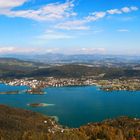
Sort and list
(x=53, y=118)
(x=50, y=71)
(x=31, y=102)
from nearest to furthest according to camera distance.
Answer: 1. (x=53, y=118)
2. (x=31, y=102)
3. (x=50, y=71)

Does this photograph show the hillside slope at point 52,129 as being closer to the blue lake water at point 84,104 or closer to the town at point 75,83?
the blue lake water at point 84,104

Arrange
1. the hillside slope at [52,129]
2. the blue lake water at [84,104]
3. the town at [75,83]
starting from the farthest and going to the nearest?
the town at [75,83]
the blue lake water at [84,104]
the hillside slope at [52,129]

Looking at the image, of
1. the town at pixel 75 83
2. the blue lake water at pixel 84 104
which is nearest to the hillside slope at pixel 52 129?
the blue lake water at pixel 84 104

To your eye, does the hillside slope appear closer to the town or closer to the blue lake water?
the blue lake water

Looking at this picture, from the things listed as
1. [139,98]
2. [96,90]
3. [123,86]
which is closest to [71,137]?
[139,98]

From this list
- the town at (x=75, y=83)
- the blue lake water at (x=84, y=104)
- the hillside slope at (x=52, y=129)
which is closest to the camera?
the hillside slope at (x=52, y=129)

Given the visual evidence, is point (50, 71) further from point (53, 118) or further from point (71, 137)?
point (71, 137)

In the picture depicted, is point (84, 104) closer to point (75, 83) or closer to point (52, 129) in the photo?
point (52, 129)

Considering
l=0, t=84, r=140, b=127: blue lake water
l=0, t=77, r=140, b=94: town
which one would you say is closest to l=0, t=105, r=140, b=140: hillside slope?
l=0, t=84, r=140, b=127: blue lake water
